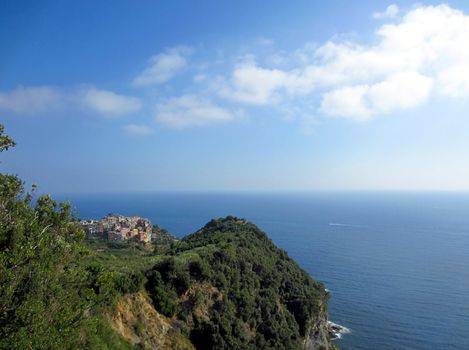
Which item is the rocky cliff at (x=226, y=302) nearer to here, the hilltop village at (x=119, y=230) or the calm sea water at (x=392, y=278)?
the calm sea water at (x=392, y=278)

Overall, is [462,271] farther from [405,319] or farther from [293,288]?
[293,288]

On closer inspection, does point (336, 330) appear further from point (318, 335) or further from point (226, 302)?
point (226, 302)

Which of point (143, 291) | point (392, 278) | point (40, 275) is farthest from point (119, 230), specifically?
point (40, 275)

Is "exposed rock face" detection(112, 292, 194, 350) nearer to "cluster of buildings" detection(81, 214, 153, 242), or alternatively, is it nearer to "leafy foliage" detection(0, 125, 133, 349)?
"leafy foliage" detection(0, 125, 133, 349)

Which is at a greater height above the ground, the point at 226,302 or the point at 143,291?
the point at 143,291

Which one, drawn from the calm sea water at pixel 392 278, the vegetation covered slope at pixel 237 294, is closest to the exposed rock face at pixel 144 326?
the vegetation covered slope at pixel 237 294

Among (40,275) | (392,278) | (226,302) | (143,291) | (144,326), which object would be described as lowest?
(392,278)
